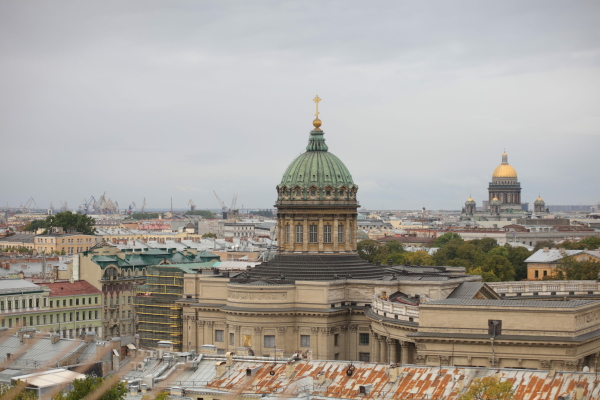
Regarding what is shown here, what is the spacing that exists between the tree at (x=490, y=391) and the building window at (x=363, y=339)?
148 ft

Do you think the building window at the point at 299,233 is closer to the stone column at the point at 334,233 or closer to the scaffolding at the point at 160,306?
the stone column at the point at 334,233

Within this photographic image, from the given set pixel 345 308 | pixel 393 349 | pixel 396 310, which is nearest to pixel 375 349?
pixel 393 349

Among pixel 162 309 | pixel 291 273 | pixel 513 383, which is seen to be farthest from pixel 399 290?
pixel 513 383

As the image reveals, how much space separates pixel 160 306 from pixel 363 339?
3038 cm

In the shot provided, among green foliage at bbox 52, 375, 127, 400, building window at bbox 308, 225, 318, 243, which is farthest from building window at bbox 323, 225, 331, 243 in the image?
green foliage at bbox 52, 375, 127, 400

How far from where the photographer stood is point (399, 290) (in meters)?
104

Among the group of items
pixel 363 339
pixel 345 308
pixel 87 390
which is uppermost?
pixel 345 308

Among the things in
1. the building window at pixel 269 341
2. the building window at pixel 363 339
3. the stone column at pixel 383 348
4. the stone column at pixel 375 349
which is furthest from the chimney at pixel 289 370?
the building window at pixel 363 339

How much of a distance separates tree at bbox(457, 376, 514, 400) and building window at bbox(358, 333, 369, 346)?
148 feet

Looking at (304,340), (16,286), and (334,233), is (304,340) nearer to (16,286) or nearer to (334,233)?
(334,233)

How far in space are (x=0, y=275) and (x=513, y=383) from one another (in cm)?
10097

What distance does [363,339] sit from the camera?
105312 mm

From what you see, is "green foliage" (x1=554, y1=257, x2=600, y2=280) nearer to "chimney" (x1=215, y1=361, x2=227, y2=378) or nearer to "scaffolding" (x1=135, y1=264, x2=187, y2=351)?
"scaffolding" (x1=135, y1=264, x2=187, y2=351)

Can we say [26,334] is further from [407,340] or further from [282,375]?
[407,340]
